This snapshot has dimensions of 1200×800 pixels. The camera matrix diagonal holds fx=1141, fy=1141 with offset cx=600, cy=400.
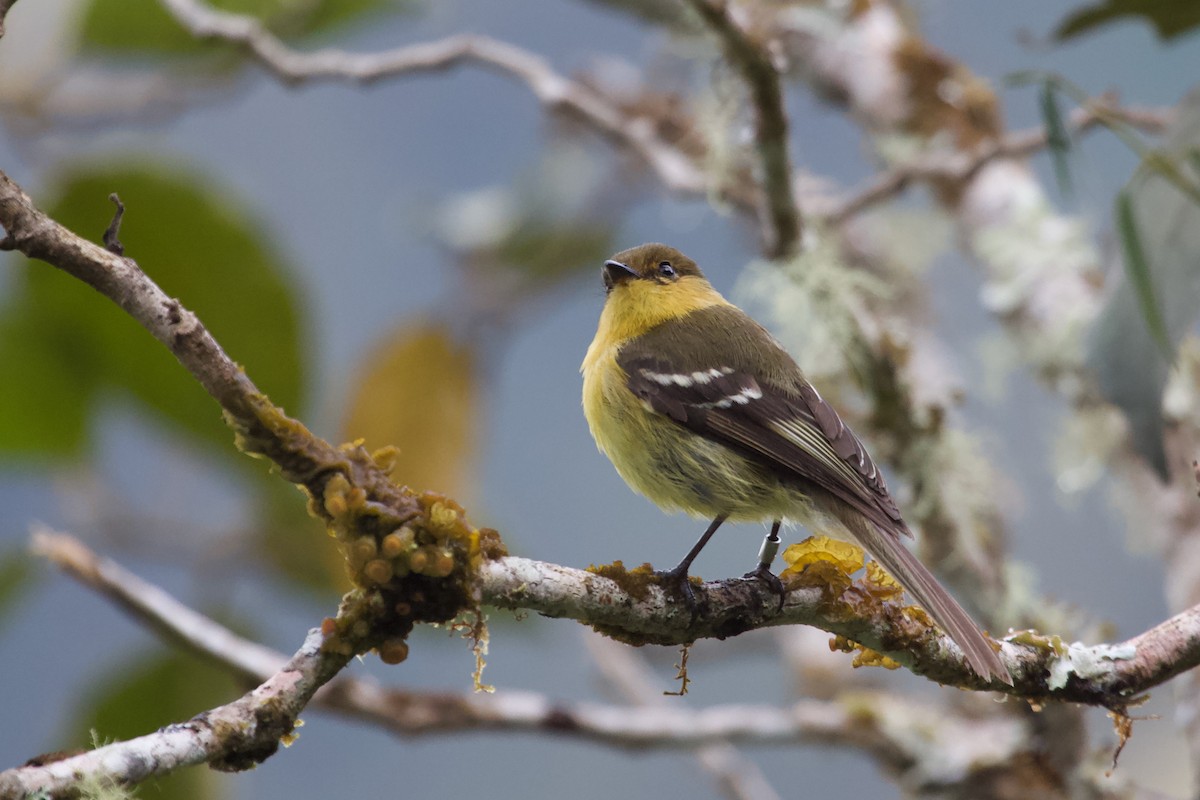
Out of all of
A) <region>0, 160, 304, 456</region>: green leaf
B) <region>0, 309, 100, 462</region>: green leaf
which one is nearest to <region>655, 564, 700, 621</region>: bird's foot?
<region>0, 160, 304, 456</region>: green leaf

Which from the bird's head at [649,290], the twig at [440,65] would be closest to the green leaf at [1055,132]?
the bird's head at [649,290]

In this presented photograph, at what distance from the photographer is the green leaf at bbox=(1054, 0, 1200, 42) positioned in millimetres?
2113

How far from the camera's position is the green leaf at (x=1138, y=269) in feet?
4.77

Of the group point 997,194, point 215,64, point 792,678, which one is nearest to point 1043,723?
point 997,194

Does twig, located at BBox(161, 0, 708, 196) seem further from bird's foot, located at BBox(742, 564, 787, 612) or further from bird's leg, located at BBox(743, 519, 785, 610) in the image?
bird's foot, located at BBox(742, 564, 787, 612)

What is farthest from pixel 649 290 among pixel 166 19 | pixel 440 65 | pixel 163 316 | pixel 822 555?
pixel 166 19

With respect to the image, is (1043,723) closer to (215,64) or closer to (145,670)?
(145,670)

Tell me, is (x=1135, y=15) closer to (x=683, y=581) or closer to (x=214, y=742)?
(x=683, y=581)

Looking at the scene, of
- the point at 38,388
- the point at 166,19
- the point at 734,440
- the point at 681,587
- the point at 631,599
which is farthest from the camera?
the point at 166,19

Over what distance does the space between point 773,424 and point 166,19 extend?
252 centimetres

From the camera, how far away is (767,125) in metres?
2.03

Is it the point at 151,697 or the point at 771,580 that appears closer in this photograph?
the point at 771,580

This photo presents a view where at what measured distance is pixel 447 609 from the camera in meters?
1.11

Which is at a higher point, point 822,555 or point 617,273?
point 617,273
